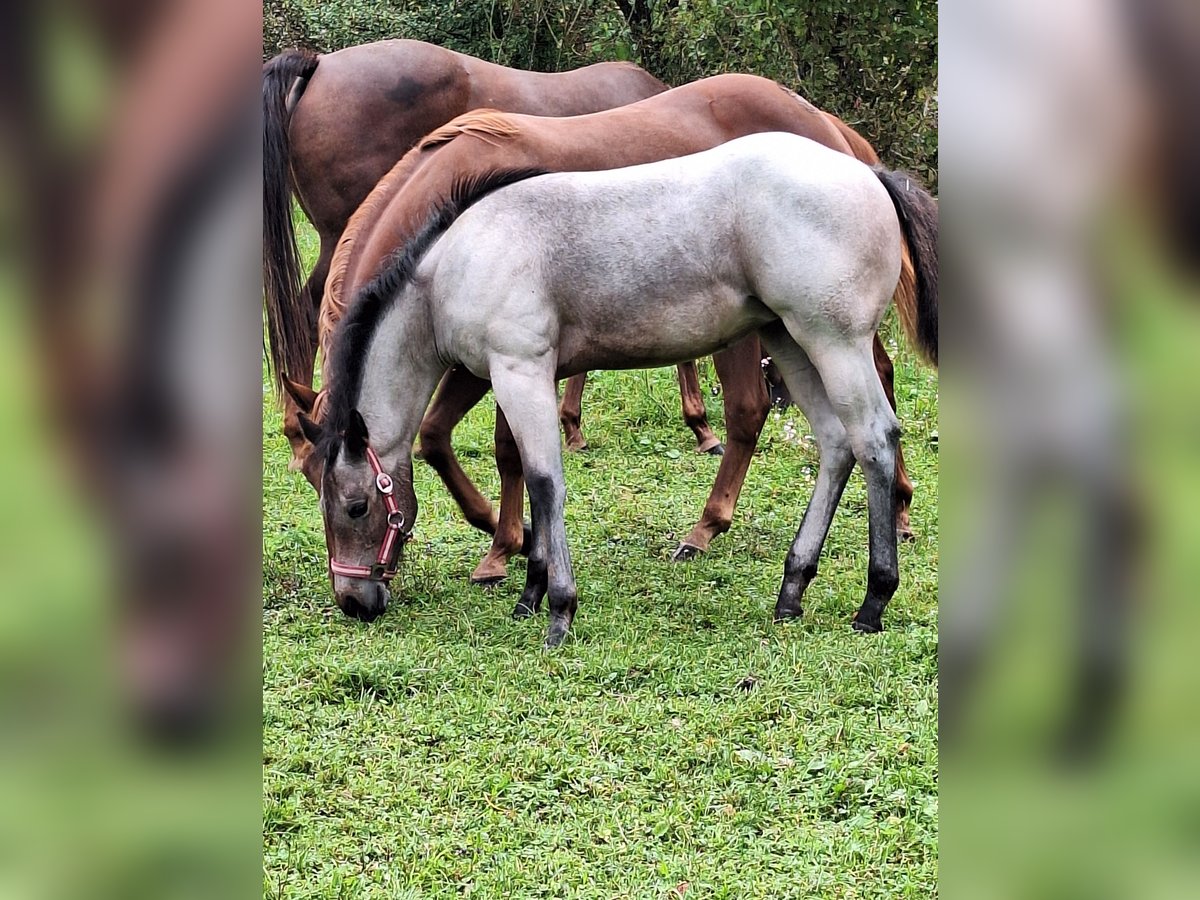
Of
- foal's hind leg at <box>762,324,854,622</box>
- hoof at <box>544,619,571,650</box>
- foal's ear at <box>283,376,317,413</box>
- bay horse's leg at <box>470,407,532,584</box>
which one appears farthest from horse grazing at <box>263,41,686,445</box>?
foal's hind leg at <box>762,324,854,622</box>

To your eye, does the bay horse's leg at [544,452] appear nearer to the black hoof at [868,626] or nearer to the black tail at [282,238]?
the black hoof at [868,626]

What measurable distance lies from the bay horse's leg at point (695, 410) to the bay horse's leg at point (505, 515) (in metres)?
2.57

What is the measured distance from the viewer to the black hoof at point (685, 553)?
5.90m

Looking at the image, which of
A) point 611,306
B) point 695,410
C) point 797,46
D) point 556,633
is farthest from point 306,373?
point 797,46

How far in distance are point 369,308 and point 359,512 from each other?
79 cm

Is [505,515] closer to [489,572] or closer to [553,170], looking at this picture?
[489,572]
